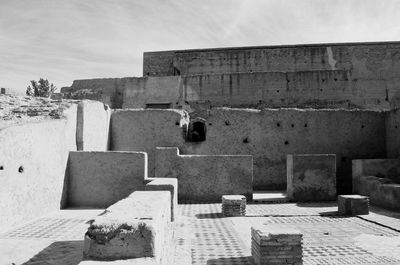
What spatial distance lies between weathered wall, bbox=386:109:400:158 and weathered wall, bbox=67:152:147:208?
8.91 m

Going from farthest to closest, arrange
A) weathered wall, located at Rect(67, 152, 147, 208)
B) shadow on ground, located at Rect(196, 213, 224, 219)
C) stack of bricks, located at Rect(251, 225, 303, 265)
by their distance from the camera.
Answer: weathered wall, located at Rect(67, 152, 147, 208) < shadow on ground, located at Rect(196, 213, 224, 219) < stack of bricks, located at Rect(251, 225, 303, 265)

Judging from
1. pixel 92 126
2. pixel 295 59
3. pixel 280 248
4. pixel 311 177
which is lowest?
pixel 280 248

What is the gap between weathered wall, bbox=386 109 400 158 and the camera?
1313 cm

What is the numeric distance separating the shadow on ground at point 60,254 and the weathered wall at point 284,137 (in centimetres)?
734

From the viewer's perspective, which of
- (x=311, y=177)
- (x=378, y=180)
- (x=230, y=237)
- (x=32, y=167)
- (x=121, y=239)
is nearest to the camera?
(x=121, y=239)

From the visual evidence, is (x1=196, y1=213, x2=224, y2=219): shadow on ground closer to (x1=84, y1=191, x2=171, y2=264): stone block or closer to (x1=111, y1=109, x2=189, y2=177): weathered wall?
(x1=111, y1=109, x2=189, y2=177): weathered wall

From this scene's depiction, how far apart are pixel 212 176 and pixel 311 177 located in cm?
299

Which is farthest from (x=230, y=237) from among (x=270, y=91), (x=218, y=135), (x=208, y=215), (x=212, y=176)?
(x=270, y=91)

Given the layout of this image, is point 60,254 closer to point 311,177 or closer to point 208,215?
point 208,215

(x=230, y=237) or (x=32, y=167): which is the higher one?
(x=32, y=167)

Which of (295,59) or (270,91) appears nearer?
(270,91)

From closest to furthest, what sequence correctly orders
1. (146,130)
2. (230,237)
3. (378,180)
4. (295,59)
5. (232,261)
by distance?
(232,261)
(230,237)
(378,180)
(146,130)
(295,59)

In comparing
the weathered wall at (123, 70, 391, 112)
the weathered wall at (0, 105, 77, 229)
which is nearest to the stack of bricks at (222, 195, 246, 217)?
the weathered wall at (0, 105, 77, 229)

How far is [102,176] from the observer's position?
31.8 feet
